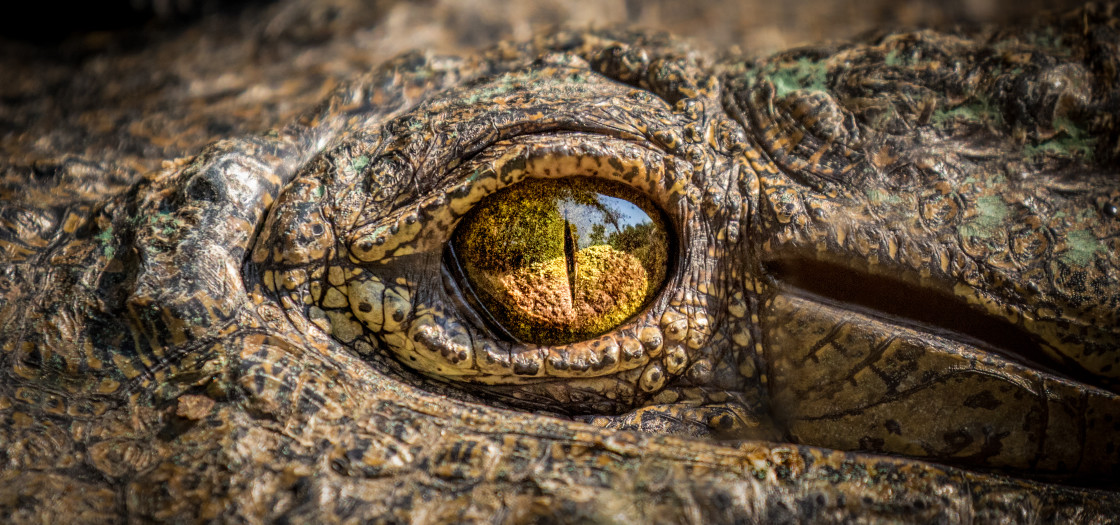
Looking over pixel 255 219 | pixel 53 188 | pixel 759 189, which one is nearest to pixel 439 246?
pixel 255 219

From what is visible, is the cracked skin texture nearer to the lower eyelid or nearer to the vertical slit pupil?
the lower eyelid

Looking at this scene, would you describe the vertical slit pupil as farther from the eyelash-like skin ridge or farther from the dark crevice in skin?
the dark crevice in skin

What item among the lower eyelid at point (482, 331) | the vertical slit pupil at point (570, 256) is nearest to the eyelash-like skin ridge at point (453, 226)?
the lower eyelid at point (482, 331)

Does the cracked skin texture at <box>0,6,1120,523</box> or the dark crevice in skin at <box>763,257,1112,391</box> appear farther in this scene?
the dark crevice in skin at <box>763,257,1112,391</box>

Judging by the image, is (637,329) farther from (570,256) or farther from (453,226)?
(453,226)

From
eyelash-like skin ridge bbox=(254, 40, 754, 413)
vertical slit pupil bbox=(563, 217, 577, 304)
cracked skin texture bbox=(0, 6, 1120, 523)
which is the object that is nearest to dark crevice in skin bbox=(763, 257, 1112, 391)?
cracked skin texture bbox=(0, 6, 1120, 523)

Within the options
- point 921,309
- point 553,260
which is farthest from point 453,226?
point 921,309

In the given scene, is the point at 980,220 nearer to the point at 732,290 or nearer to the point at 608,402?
the point at 732,290
